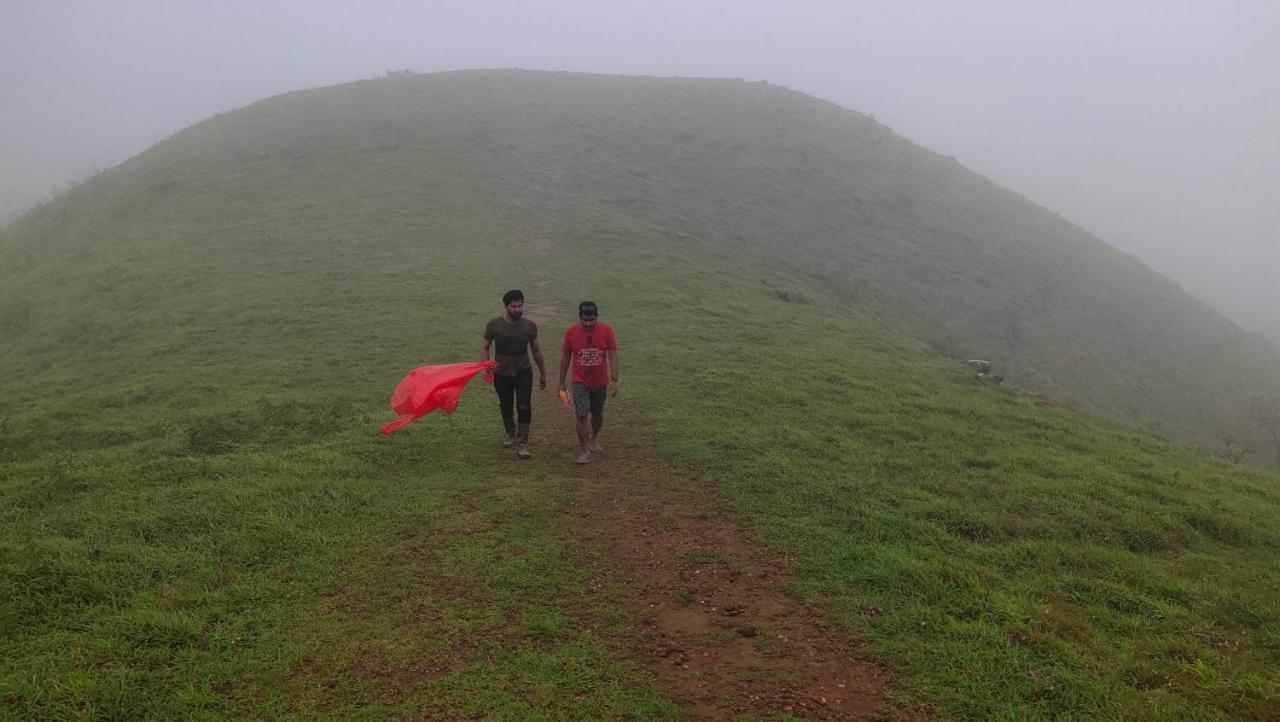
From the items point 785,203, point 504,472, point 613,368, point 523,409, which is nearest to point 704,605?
point 504,472

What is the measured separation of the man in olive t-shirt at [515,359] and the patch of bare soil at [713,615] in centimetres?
149

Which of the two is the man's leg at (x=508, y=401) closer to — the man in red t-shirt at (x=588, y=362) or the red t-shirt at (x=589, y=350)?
the man in red t-shirt at (x=588, y=362)

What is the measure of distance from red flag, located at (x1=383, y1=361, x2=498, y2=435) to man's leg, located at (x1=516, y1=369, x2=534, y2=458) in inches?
18.0

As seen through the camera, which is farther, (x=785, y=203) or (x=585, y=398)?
(x=785, y=203)

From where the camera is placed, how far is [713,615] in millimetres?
5730

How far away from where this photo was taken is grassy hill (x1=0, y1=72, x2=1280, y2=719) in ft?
15.7

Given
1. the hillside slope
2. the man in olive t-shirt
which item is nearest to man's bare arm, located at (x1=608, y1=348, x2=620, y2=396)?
the man in olive t-shirt

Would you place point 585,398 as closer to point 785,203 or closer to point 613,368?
point 613,368

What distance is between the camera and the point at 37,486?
7410mm

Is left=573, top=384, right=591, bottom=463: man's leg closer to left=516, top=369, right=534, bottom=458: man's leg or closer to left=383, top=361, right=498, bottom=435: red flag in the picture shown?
left=516, top=369, right=534, bottom=458: man's leg

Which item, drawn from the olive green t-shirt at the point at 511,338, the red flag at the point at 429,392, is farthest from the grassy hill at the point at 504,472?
the olive green t-shirt at the point at 511,338

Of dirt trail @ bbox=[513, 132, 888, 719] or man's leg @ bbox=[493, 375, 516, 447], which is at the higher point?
man's leg @ bbox=[493, 375, 516, 447]

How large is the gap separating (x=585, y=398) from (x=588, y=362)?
0.54m

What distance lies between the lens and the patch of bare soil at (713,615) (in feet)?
15.4
